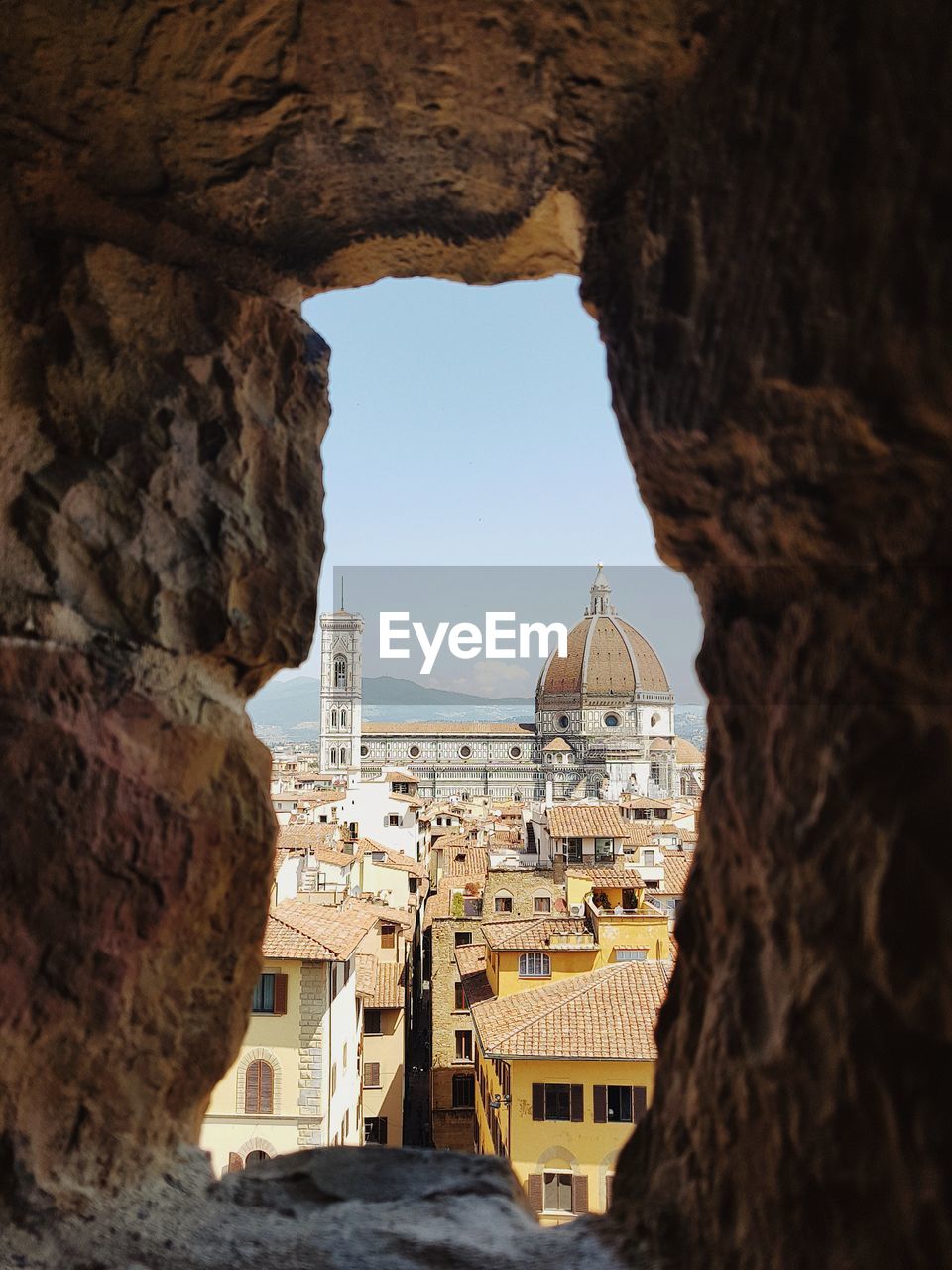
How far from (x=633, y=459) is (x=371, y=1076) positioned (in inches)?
721

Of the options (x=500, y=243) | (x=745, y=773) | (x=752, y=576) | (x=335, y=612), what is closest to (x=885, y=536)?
(x=752, y=576)

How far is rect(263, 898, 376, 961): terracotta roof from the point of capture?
1277 centimetres

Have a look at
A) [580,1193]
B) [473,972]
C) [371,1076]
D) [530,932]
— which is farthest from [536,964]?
[371,1076]

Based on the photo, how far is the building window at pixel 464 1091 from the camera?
17844mm

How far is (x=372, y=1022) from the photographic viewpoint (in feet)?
60.2

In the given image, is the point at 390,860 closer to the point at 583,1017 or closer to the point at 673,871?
the point at 673,871

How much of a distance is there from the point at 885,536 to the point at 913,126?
1.77 feet

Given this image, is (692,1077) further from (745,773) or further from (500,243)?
(500,243)

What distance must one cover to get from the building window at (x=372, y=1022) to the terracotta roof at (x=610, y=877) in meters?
4.30

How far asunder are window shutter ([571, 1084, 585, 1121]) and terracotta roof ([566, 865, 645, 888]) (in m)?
6.19

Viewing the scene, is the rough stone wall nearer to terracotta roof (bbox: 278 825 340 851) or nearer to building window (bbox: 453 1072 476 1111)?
building window (bbox: 453 1072 476 1111)

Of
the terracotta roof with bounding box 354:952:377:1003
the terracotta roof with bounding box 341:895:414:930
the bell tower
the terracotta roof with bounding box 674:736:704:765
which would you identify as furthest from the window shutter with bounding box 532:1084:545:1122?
the terracotta roof with bounding box 674:736:704:765

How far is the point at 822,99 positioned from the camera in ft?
4.85

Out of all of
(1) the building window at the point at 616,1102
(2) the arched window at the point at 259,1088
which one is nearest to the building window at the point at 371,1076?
(2) the arched window at the point at 259,1088
